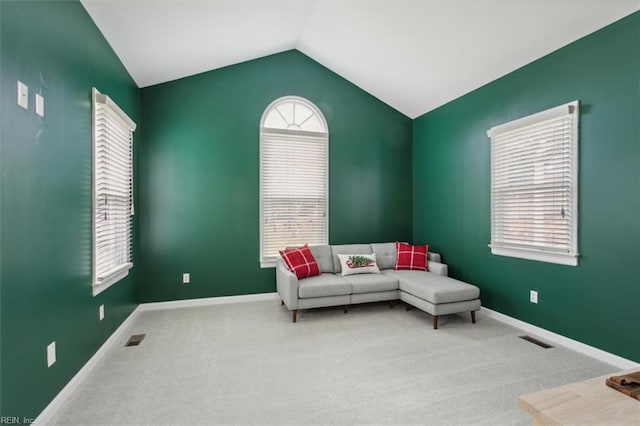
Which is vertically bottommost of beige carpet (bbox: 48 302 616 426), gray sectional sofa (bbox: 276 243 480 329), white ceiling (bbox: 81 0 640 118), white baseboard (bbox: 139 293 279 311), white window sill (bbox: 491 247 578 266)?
beige carpet (bbox: 48 302 616 426)

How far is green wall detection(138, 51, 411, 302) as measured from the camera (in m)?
4.10

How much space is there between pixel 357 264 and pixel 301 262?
768 mm

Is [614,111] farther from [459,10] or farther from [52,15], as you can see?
[52,15]

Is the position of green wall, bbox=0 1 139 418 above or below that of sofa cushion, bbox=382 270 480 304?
above

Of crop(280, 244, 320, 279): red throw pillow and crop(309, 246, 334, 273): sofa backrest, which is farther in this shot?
crop(309, 246, 334, 273): sofa backrest

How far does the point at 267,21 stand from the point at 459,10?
2.02 m

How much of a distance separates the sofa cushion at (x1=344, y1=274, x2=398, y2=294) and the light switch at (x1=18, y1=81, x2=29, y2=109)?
3.21m

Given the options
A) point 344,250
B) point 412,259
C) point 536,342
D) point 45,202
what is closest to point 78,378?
point 45,202

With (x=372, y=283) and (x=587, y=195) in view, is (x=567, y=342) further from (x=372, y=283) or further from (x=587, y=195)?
(x=372, y=283)

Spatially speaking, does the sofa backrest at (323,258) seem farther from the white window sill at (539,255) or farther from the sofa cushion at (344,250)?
the white window sill at (539,255)

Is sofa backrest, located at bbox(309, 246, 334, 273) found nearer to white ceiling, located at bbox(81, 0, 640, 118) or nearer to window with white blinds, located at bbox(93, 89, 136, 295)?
window with white blinds, located at bbox(93, 89, 136, 295)

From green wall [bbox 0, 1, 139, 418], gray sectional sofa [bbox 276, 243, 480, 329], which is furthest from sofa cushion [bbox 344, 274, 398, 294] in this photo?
green wall [bbox 0, 1, 139, 418]

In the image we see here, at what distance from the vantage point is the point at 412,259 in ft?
14.3

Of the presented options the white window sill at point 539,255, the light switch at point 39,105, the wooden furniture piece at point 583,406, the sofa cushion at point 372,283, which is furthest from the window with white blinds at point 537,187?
the light switch at point 39,105
